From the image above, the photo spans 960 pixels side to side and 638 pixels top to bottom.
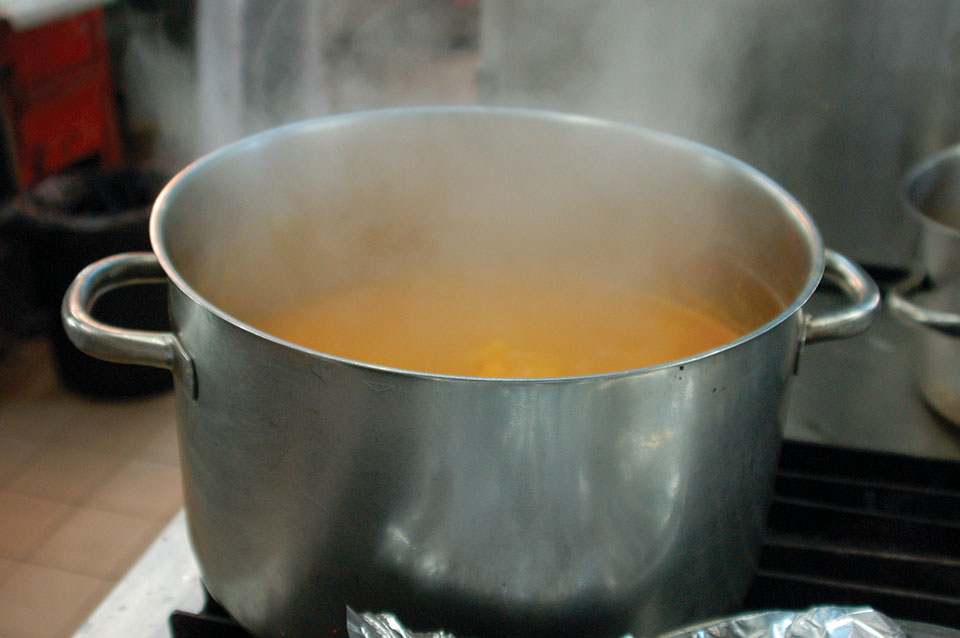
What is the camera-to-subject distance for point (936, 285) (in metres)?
0.82

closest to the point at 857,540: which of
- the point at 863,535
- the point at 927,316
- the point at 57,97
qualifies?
the point at 863,535

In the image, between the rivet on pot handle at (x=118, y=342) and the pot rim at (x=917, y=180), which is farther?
the pot rim at (x=917, y=180)

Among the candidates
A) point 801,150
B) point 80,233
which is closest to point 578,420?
point 801,150

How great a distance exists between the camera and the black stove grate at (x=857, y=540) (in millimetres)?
686

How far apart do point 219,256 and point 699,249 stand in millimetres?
476

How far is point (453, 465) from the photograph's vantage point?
502 mm

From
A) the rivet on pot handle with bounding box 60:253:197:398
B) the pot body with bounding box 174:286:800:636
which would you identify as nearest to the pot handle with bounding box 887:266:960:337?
the pot body with bounding box 174:286:800:636

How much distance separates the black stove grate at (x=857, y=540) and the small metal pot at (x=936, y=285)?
0.31 ft

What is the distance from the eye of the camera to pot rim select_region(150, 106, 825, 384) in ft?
1.58

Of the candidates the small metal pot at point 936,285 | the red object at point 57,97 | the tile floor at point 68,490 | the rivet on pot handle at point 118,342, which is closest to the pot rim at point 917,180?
the small metal pot at point 936,285

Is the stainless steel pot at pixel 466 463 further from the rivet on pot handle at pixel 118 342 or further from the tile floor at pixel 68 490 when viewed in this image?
the tile floor at pixel 68 490

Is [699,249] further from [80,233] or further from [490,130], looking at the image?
[80,233]

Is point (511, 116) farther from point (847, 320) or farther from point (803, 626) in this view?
point (803, 626)

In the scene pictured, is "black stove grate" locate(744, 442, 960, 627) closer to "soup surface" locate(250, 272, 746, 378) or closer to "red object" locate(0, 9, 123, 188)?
"soup surface" locate(250, 272, 746, 378)
